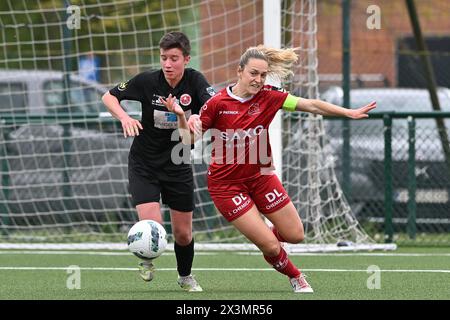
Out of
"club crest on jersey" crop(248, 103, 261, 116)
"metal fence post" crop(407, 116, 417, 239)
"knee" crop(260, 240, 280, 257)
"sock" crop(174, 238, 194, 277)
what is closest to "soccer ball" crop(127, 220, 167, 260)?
"sock" crop(174, 238, 194, 277)

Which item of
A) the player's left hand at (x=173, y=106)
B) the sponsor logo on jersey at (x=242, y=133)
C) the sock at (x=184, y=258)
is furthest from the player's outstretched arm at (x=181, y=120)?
the sock at (x=184, y=258)

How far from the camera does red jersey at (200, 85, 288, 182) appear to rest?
8266mm

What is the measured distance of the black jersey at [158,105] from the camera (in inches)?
337

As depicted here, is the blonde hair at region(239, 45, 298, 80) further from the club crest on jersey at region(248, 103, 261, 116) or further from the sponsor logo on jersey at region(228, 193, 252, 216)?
the sponsor logo on jersey at region(228, 193, 252, 216)

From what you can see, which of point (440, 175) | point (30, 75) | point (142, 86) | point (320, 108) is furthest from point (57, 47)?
point (320, 108)

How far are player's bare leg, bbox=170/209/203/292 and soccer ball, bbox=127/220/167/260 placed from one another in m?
0.58

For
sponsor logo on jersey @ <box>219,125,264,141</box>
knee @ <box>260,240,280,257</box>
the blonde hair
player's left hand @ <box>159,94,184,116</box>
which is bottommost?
knee @ <box>260,240,280,257</box>

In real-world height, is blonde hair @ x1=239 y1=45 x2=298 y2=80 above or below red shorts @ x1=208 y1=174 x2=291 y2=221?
above

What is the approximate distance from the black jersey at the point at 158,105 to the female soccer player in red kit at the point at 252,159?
231 millimetres

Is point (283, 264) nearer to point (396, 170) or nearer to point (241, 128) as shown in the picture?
point (241, 128)

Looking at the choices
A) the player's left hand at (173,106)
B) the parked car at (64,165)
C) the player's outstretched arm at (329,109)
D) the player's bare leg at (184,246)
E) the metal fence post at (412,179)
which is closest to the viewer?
the player's left hand at (173,106)

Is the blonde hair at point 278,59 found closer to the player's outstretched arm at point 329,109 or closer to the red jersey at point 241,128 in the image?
the red jersey at point 241,128
